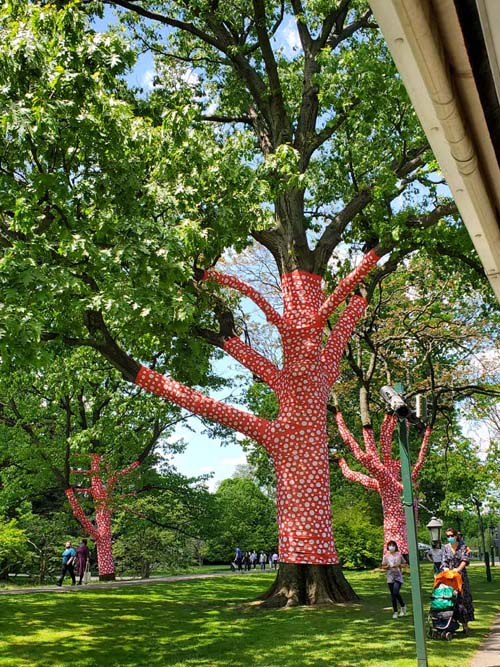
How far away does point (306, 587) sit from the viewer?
12992mm

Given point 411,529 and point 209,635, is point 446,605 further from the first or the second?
point 209,635

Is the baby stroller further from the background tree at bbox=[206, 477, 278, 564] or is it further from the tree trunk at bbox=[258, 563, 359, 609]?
the background tree at bbox=[206, 477, 278, 564]

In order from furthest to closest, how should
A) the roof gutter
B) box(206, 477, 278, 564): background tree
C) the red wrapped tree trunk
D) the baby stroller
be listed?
box(206, 477, 278, 564): background tree, the red wrapped tree trunk, the baby stroller, the roof gutter

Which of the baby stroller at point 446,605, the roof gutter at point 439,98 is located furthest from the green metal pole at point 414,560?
the roof gutter at point 439,98

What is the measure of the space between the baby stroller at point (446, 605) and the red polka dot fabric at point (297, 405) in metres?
3.44

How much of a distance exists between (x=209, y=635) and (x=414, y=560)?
15.8 ft

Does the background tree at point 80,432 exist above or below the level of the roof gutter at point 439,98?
above

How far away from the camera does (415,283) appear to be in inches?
933

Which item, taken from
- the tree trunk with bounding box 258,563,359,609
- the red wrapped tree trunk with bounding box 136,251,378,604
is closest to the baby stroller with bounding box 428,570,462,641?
the tree trunk with bounding box 258,563,359,609

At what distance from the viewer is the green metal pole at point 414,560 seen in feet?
22.2

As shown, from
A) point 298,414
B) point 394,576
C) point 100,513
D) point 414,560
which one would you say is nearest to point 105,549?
point 100,513

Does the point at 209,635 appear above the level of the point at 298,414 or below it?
below

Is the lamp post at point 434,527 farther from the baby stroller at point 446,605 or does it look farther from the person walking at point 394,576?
the baby stroller at point 446,605

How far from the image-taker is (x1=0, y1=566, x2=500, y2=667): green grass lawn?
8.29m
